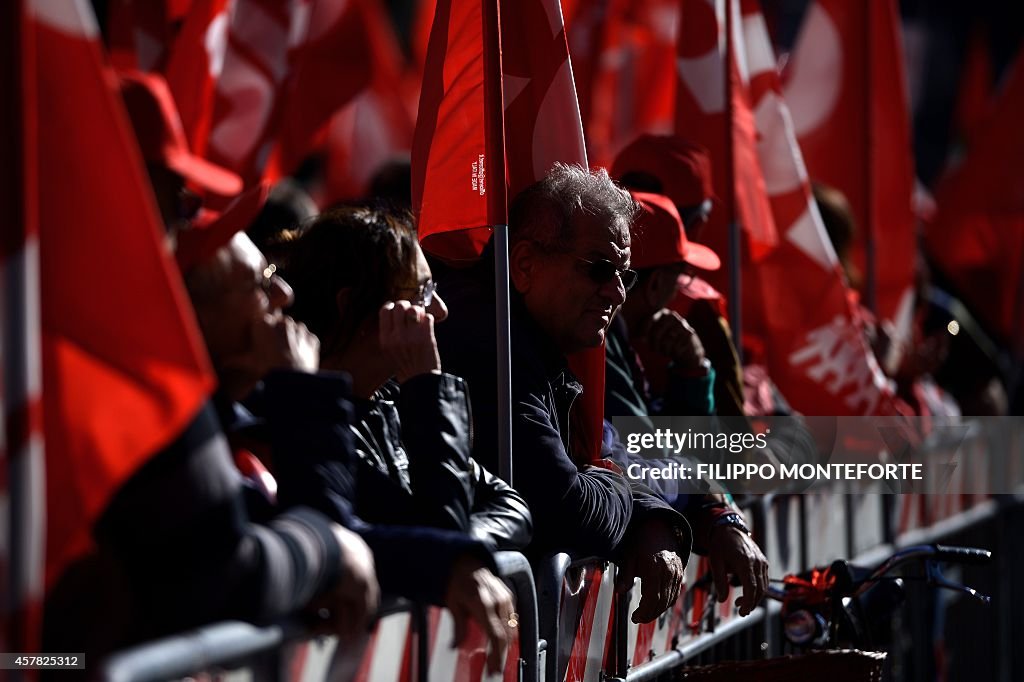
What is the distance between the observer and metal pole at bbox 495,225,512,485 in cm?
377

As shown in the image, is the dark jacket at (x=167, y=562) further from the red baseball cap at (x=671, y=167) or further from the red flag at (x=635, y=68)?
the red flag at (x=635, y=68)

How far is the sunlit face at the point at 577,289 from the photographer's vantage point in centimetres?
414

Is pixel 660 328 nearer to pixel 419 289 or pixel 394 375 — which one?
Result: pixel 419 289

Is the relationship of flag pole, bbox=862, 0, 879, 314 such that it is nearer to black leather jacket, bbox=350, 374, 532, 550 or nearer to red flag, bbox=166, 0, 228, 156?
red flag, bbox=166, 0, 228, 156

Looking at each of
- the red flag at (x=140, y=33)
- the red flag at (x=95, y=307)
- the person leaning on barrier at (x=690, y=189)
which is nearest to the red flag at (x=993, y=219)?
the person leaning on barrier at (x=690, y=189)

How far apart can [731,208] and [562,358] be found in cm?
225

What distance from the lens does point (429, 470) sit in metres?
3.27

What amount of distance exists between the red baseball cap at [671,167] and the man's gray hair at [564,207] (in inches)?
49.1

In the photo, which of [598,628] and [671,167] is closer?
[598,628]

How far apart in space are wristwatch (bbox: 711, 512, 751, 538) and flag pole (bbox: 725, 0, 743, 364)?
1236 millimetres

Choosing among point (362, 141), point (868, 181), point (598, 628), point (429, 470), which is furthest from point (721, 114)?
point (362, 141)

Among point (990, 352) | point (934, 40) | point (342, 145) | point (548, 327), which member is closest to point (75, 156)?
point (548, 327)

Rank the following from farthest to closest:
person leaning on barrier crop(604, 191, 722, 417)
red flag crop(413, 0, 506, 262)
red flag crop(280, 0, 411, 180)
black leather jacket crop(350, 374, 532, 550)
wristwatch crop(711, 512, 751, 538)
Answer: red flag crop(280, 0, 411, 180)
person leaning on barrier crop(604, 191, 722, 417)
wristwatch crop(711, 512, 751, 538)
red flag crop(413, 0, 506, 262)
black leather jacket crop(350, 374, 532, 550)

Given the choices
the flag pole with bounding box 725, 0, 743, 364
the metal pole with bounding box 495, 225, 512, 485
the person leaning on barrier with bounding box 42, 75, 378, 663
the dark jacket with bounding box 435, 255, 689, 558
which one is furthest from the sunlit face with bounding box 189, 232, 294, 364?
the flag pole with bounding box 725, 0, 743, 364
